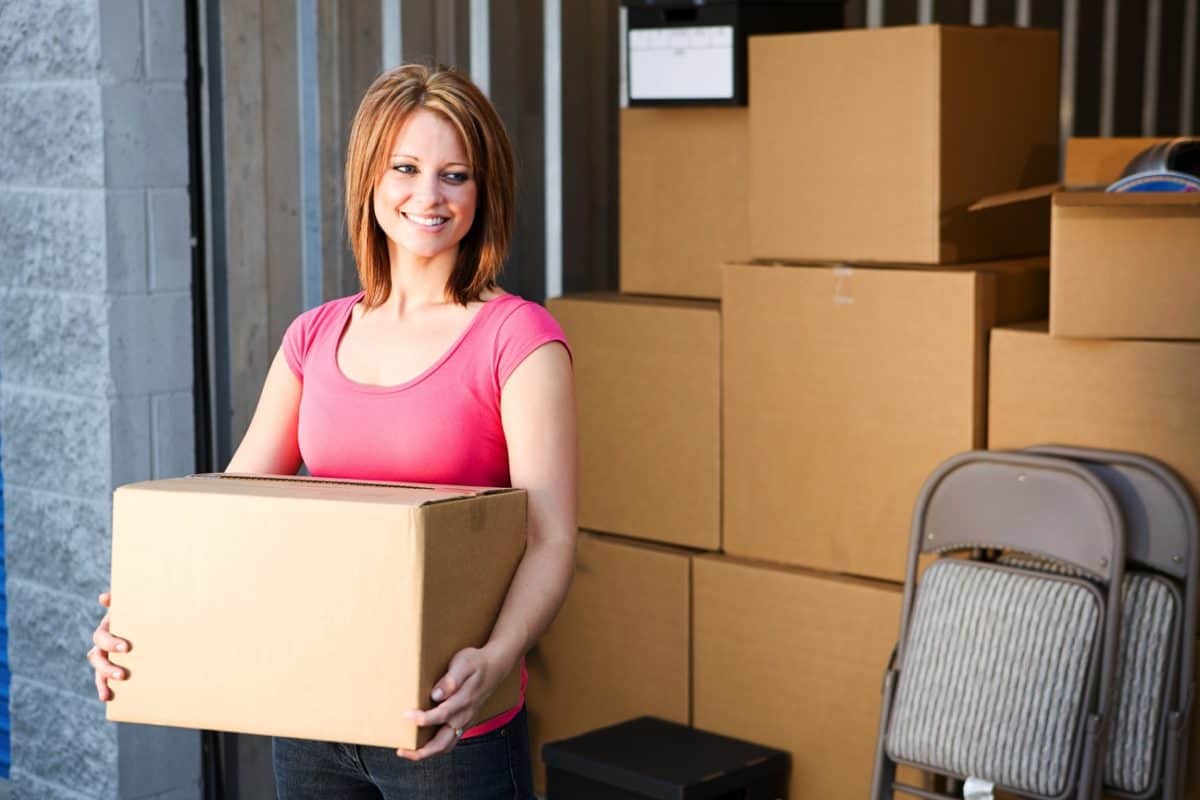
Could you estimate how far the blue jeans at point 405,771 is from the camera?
1624 millimetres

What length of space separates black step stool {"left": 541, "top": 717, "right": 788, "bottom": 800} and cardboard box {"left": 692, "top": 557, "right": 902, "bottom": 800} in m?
0.05

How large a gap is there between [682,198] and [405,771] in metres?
1.61

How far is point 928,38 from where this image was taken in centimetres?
254

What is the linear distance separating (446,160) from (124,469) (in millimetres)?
1333

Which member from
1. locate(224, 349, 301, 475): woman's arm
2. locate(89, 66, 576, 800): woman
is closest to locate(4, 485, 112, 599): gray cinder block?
locate(224, 349, 301, 475): woman's arm

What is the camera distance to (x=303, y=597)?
59.6 inches

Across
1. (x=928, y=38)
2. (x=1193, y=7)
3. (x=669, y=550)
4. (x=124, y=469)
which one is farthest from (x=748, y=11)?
(x=1193, y=7)

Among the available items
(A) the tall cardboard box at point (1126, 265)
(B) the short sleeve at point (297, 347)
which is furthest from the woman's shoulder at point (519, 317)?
(A) the tall cardboard box at point (1126, 265)

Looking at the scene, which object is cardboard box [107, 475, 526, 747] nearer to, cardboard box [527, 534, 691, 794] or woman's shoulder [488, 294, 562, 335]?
woman's shoulder [488, 294, 562, 335]

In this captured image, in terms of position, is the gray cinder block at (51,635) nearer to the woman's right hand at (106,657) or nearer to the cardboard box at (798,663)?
the cardboard box at (798,663)

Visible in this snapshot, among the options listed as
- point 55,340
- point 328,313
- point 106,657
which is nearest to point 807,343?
point 328,313

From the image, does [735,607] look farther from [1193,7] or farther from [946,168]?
[1193,7]

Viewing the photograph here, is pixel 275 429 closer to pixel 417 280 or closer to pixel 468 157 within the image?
pixel 417 280

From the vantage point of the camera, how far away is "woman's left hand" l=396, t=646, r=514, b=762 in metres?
1.49
